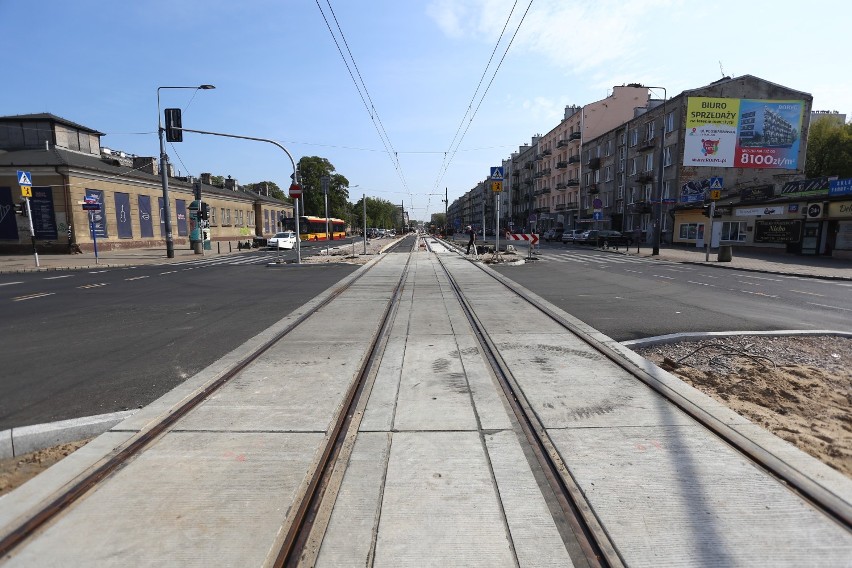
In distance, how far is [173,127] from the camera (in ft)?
61.8

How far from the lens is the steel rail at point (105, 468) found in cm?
241

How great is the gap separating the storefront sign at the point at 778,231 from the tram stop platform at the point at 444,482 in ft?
98.4

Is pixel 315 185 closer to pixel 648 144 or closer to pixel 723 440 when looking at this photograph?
Result: pixel 648 144

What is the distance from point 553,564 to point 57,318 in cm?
1013

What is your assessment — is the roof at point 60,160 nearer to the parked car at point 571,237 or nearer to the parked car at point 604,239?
the parked car at point 604,239

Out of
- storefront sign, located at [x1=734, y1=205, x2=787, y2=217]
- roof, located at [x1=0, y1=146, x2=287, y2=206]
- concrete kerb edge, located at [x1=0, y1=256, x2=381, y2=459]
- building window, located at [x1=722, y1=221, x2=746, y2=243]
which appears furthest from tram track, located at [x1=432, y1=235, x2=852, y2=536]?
roof, located at [x1=0, y1=146, x2=287, y2=206]

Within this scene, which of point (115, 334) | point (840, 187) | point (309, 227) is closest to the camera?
point (115, 334)

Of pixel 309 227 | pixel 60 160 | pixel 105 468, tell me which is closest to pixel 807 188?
pixel 105 468

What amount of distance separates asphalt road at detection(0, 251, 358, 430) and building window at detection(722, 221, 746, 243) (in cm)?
3099

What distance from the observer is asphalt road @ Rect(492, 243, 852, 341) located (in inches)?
304

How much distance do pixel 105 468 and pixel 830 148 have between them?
181 feet

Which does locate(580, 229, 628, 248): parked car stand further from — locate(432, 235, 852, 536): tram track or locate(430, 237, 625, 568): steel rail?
locate(430, 237, 625, 568): steel rail

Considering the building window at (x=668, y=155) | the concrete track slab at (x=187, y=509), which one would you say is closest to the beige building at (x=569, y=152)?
the building window at (x=668, y=155)

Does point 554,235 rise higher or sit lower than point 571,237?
higher
